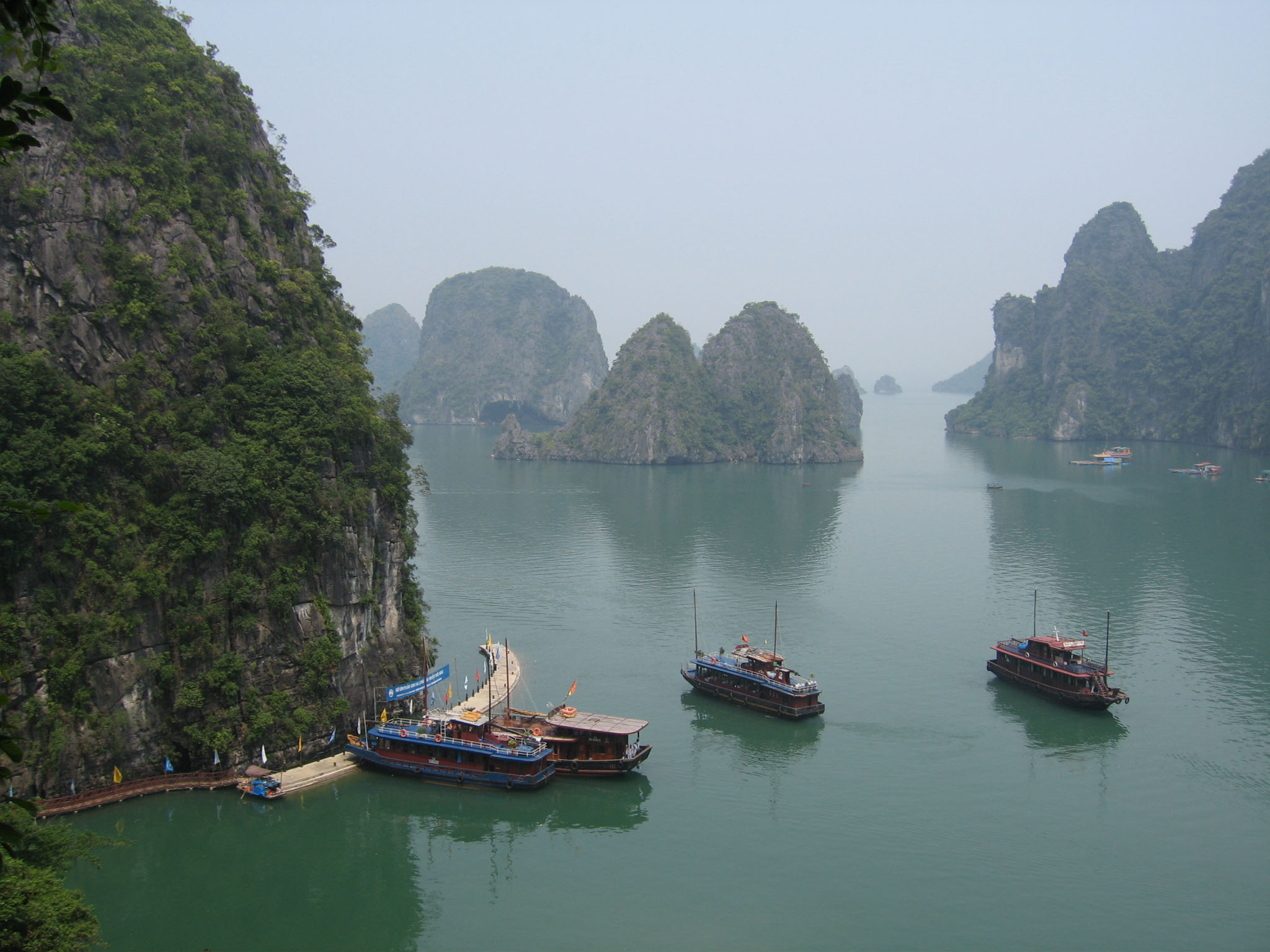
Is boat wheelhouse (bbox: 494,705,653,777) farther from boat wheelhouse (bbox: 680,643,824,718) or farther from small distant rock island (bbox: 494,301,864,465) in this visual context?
small distant rock island (bbox: 494,301,864,465)

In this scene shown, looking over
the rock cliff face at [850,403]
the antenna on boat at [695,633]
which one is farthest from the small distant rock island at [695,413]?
the antenna on boat at [695,633]

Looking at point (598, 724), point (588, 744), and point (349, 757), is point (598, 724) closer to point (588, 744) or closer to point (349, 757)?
point (588, 744)

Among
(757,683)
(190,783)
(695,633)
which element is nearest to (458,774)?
(190,783)

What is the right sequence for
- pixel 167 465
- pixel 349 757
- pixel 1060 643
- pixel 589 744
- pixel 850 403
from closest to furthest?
pixel 167 465 < pixel 349 757 < pixel 589 744 < pixel 1060 643 < pixel 850 403

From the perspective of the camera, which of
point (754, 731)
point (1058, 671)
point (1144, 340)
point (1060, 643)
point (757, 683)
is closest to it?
point (754, 731)

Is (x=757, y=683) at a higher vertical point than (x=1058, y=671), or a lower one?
lower

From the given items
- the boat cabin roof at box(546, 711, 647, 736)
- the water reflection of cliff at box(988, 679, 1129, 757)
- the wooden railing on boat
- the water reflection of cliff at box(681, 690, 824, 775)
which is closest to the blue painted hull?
the boat cabin roof at box(546, 711, 647, 736)

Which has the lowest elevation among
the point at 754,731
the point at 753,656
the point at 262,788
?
the point at 754,731
